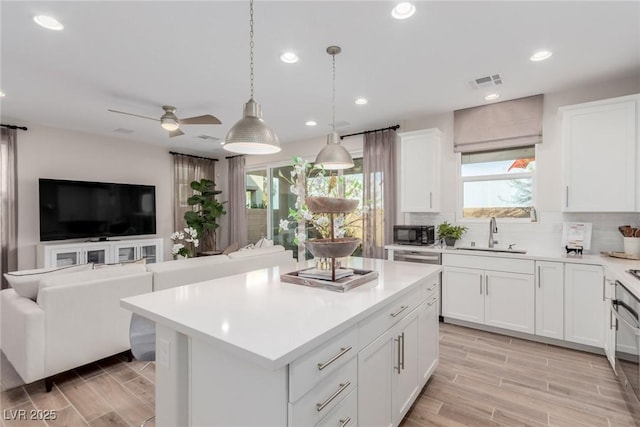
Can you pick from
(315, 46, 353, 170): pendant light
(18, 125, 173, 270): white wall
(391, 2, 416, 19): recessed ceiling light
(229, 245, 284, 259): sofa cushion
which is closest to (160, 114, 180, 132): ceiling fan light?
(229, 245, 284, 259): sofa cushion

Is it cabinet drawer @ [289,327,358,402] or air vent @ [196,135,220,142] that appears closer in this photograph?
cabinet drawer @ [289,327,358,402]

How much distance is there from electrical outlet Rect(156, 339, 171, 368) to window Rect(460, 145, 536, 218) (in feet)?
12.7

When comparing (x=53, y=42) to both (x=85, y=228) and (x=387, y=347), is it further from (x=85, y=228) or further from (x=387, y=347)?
(x=85, y=228)

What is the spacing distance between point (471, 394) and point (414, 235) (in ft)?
6.57

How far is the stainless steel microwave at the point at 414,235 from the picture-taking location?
3967mm

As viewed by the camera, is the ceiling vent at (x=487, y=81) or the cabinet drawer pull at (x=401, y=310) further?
the ceiling vent at (x=487, y=81)

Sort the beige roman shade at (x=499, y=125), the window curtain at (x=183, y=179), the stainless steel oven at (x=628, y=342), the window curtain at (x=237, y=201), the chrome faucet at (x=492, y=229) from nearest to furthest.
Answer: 1. the stainless steel oven at (x=628, y=342)
2. the beige roman shade at (x=499, y=125)
3. the chrome faucet at (x=492, y=229)
4. the window curtain at (x=183, y=179)
5. the window curtain at (x=237, y=201)

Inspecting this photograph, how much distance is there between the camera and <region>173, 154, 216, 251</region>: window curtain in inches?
253

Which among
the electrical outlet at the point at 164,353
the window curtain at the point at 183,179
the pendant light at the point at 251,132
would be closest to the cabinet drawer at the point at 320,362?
the electrical outlet at the point at 164,353

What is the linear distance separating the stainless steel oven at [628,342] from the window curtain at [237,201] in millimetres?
5819

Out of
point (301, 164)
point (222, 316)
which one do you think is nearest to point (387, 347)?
point (222, 316)

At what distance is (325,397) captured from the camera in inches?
46.2

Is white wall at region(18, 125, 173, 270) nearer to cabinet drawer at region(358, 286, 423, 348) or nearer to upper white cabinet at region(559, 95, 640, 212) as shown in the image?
cabinet drawer at region(358, 286, 423, 348)

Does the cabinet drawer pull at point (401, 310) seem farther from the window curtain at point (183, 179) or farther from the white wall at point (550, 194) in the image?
the window curtain at point (183, 179)
